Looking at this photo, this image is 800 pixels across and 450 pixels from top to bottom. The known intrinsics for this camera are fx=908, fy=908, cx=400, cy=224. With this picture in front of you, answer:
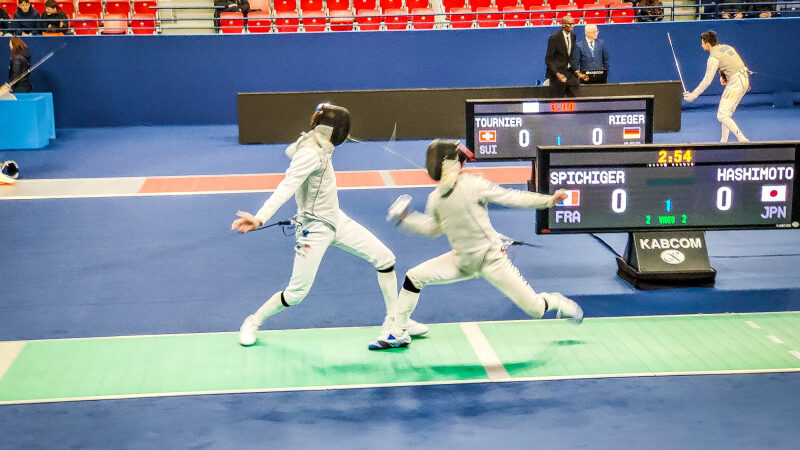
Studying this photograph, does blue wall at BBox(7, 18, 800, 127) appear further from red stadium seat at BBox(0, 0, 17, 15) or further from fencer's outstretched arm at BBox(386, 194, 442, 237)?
fencer's outstretched arm at BBox(386, 194, 442, 237)

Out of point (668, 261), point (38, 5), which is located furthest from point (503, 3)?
point (668, 261)

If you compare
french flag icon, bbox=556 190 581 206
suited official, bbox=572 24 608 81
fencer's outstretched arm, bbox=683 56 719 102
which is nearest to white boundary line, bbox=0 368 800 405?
french flag icon, bbox=556 190 581 206

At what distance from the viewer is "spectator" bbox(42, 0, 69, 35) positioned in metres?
18.1

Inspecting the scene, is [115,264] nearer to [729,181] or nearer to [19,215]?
[19,215]

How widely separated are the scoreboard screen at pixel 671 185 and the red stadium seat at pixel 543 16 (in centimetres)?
1230

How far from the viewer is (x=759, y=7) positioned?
70.1 feet

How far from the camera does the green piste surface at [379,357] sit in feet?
19.6

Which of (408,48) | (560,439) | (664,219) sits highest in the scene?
(408,48)

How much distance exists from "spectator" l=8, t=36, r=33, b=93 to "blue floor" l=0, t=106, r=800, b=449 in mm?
4254

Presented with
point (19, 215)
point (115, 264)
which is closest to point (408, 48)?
point (19, 215)

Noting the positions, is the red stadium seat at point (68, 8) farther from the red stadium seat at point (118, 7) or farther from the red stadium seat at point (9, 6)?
the red stadium seat at point (9, 6)

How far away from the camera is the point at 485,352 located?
6.48 meters

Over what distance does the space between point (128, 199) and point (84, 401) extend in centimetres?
642

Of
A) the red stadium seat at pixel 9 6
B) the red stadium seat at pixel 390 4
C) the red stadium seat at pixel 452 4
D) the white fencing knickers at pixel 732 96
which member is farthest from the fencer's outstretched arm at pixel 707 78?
the red stadium seat at pixel 9 6
